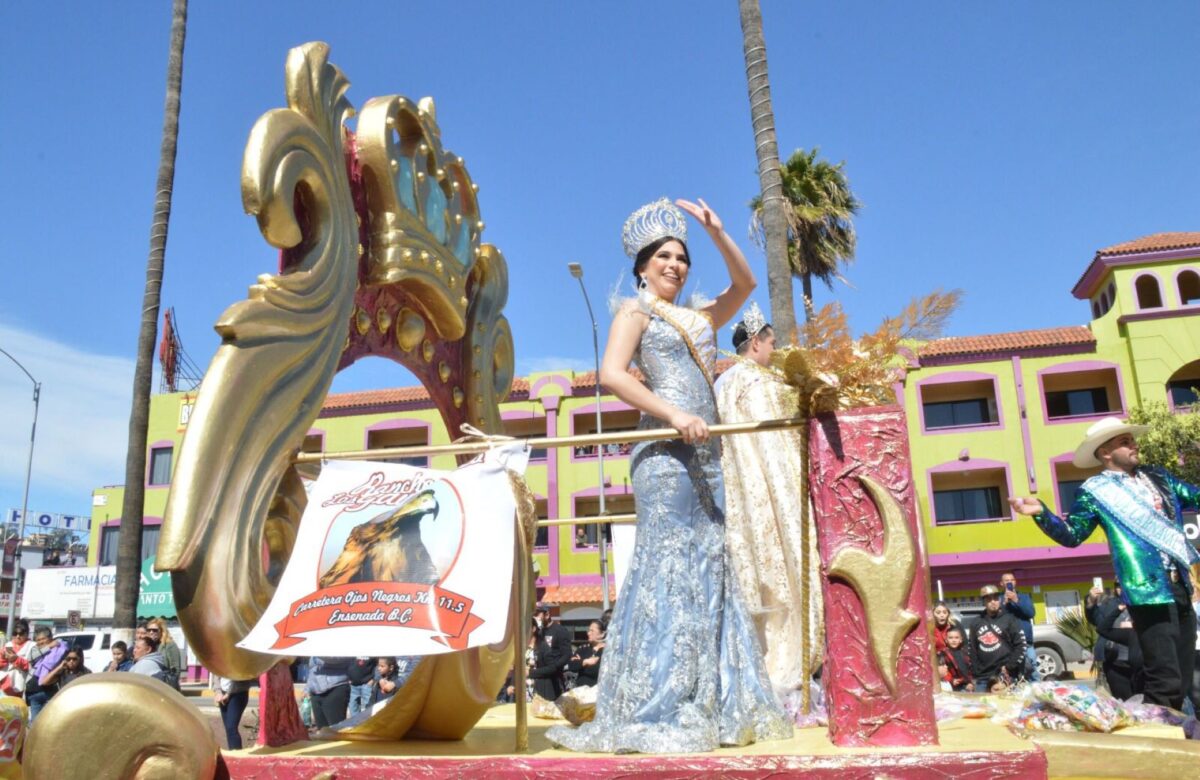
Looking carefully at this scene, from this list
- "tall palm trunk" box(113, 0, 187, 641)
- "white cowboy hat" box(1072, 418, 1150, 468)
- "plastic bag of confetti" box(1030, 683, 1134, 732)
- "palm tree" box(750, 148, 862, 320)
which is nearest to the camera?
"plastic bag of confetti" box(1030, 683, 1134, 732)

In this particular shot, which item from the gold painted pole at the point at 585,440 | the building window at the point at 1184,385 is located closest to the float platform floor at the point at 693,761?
the gold painted pole at the point at 585,440

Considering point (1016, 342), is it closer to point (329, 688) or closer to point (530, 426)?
point (530, 426)

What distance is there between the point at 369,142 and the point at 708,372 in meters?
1.81

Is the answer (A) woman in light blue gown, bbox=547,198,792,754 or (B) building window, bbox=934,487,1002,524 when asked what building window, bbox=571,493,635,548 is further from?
(A) woman in light blue gown, bbox=547,198,792,754

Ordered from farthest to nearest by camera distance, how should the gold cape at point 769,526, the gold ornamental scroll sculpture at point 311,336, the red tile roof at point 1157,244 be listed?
the red tile roof at point 1157,244
the gold cape at point 769,526
the gold ornamental scroll sculpture at point 311,336

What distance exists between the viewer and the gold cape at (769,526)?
4.97 metres

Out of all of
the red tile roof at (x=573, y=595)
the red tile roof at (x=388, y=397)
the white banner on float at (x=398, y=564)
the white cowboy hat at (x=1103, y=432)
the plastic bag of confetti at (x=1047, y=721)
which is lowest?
the plastic bag of confetti at (x=1047, y=721)

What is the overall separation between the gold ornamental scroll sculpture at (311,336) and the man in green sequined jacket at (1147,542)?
9.15ft

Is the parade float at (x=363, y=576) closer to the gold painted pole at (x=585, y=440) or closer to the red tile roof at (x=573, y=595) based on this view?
the gold painted pole at (x=585, y=440)

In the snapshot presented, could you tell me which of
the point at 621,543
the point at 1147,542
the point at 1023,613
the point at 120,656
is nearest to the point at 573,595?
the point at 1023,613

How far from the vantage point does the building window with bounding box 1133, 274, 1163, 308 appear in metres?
28.2

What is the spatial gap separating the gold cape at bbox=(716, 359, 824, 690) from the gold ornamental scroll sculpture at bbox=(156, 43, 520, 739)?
1.43m

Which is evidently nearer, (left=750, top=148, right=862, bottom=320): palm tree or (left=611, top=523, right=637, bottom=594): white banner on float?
(left=611, top=523, right=637, bottom=594): white banner on float

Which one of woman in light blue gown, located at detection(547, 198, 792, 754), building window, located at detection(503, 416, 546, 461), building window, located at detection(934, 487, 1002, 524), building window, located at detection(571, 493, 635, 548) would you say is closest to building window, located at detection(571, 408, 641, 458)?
building window, located at detection(503, 416, 546, 461)
